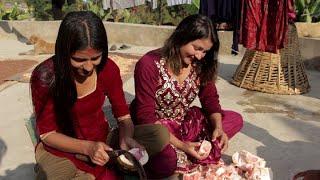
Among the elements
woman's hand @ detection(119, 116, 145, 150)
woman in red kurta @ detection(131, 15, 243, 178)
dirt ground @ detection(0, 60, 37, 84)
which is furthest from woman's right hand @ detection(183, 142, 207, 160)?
dirt ground @ detection(0, 60, 37, 84)

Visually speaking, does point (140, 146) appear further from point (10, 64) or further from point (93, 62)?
point (10, 64)

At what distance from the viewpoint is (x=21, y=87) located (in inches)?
208

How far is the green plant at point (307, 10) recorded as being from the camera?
720 centimetres

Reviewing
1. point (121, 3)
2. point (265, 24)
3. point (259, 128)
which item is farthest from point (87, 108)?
point (121, 3)

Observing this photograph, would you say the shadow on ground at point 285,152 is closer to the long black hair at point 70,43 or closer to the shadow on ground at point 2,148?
the long black hair at point 70,43

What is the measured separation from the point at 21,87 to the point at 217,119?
3024 mm

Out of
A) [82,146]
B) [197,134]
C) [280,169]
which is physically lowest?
[280,169]

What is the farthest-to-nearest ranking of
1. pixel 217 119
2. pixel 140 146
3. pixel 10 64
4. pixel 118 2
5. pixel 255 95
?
pixel 118 2 → pixel 10 64 → pixel 255 95 → pixel 217 119 → pixel 140 146

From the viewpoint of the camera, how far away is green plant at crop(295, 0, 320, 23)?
7199mm

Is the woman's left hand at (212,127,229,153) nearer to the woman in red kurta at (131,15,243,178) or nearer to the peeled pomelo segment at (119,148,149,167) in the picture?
the woman in red kurta at (131,15,243,178)

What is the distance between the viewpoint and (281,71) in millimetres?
4953

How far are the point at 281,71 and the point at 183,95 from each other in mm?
2324

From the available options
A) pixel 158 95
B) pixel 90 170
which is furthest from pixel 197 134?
pixel 90 170

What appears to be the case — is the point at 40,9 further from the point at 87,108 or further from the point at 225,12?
the point at 87,108
